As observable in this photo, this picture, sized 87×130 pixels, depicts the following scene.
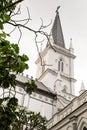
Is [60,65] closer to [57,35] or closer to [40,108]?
[57,35]

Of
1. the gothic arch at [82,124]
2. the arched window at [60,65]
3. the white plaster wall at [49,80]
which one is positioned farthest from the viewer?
the arched window at [60,65]

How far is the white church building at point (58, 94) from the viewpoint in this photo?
69.4 ft

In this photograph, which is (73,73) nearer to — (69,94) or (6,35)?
(69,94)

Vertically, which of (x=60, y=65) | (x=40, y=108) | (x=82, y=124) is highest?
(x=60, y=65)

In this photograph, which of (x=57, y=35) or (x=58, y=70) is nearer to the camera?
(x=58, y=70)

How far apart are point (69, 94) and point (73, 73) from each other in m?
6.11

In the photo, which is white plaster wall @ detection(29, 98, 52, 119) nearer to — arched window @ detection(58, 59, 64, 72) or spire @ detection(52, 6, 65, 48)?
arched window @ detection(58, 59, 64, 72)

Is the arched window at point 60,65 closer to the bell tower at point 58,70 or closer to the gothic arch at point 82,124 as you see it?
the bell tower at point 58,70

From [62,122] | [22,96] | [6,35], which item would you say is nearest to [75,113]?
[62,122]

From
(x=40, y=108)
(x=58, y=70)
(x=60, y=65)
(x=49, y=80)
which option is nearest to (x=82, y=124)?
(x=40, y=108)

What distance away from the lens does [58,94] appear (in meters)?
36.3

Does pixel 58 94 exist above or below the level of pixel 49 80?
below

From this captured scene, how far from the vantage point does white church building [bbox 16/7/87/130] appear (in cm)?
2116

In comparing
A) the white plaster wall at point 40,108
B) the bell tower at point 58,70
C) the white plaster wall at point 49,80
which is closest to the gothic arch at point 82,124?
the white plaster wall at point 40,108
